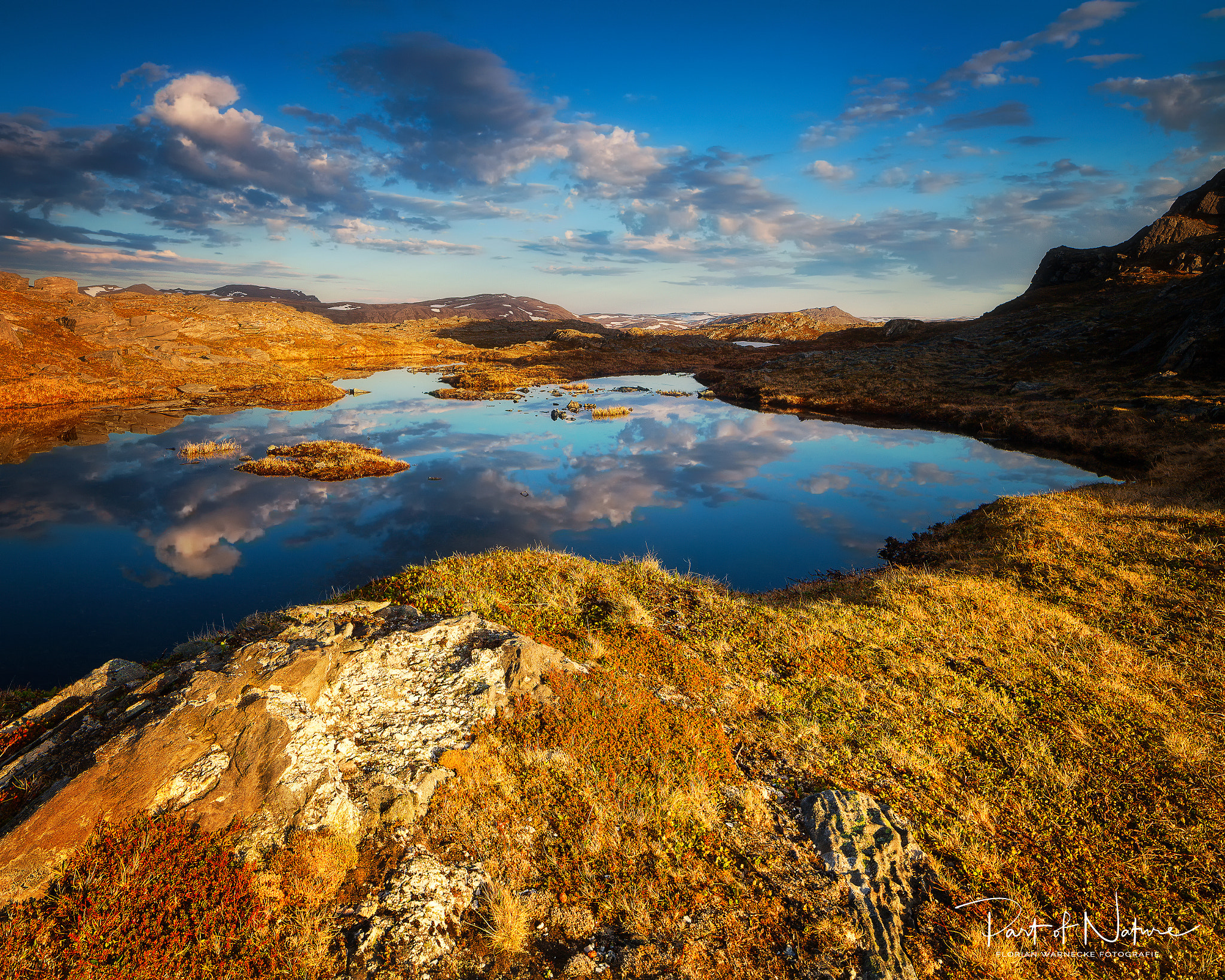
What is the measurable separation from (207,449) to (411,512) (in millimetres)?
18651

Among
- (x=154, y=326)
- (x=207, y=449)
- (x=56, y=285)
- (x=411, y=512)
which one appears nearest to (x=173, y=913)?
(x=411, y=512)

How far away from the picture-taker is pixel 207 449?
31.3m

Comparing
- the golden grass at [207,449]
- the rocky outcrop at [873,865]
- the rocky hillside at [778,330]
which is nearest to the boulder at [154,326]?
the golden grass at [207,449]

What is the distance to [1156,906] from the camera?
19.9ft

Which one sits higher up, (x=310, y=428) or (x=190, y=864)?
(x=190, y=864)

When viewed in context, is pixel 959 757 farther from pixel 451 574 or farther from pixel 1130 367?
pixel 1130 367

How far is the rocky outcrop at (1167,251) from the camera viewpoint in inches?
2486

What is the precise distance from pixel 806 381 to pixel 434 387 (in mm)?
49044

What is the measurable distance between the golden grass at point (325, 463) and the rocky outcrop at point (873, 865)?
89.8ft

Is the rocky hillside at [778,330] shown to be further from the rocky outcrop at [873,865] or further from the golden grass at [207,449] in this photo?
the rocky outcrop at [873,865]

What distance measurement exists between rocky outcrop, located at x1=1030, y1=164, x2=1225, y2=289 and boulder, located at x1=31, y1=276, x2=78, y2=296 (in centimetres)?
14685

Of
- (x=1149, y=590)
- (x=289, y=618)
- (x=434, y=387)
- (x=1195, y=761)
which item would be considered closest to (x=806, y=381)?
(x=434, y=387)

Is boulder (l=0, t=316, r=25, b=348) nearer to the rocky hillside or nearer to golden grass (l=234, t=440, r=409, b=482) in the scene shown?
golden grass (l=234, t=440, r=409, b=482)

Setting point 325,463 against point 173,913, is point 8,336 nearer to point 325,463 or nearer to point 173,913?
point 325,463
